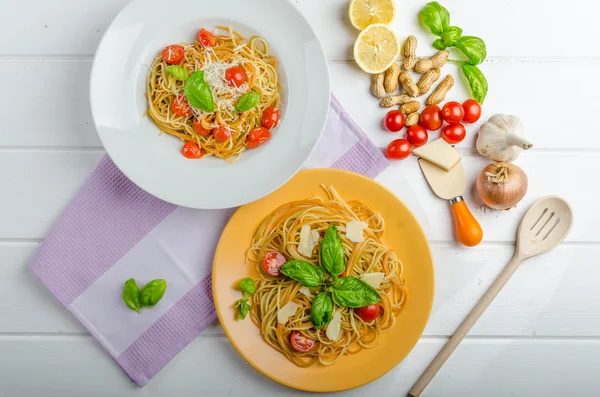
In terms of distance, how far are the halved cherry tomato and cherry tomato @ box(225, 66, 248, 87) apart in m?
1.28

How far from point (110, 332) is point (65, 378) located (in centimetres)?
41

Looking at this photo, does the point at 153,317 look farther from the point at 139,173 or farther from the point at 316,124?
the point at 316,124

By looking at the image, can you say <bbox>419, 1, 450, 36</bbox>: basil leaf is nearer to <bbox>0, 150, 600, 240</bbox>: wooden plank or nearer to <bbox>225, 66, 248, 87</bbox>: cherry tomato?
<bbox>0, 150, 600, 240</bbox>: wooden plank

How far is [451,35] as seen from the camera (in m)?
2.68

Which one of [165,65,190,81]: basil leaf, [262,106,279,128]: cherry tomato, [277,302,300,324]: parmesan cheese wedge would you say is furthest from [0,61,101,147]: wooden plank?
[277,302,300,324]: parmesan cheese wedge

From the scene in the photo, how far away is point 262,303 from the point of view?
2.62 m

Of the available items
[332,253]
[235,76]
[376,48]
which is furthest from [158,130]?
[376,48]

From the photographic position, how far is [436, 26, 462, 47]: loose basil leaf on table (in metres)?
2.68

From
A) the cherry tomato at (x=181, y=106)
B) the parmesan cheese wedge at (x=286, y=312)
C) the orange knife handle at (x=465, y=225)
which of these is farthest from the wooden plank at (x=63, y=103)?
the parmesan cheese wedge at (x=286, y=312)

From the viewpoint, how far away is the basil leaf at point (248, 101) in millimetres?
2455

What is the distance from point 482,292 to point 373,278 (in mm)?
706

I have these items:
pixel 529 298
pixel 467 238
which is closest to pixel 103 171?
pixel 467 238

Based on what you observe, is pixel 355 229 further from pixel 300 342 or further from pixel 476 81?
pixel 476 81

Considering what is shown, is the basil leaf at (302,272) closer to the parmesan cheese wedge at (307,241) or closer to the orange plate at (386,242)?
the parmesan cheese wedge at (307,241)
